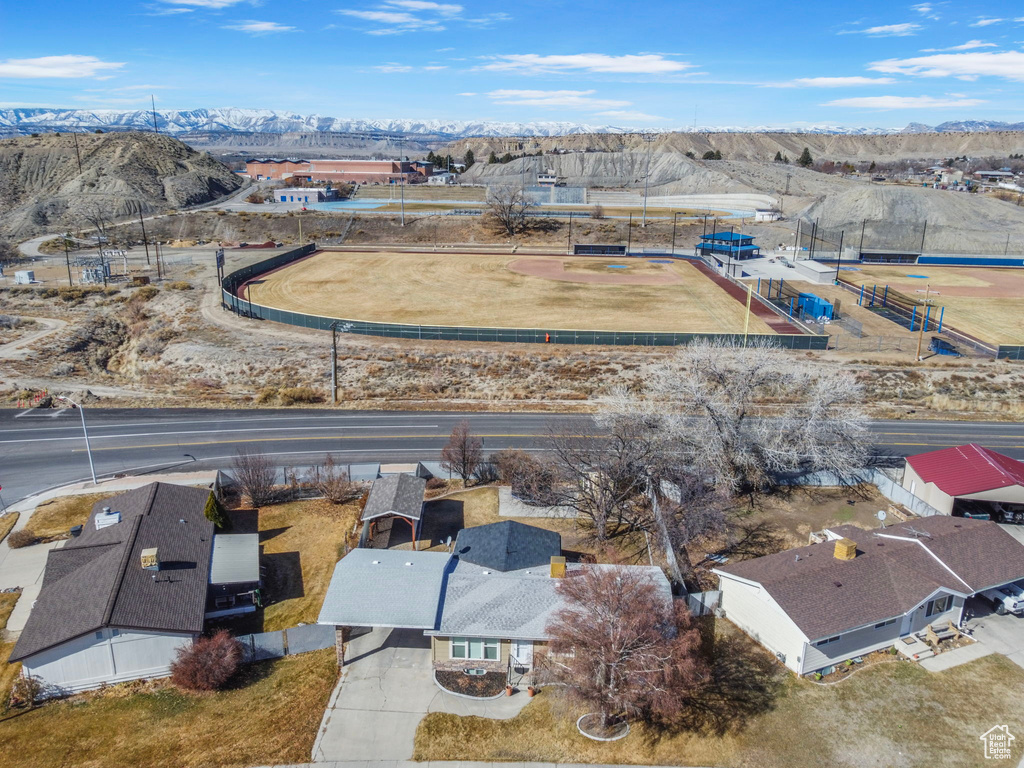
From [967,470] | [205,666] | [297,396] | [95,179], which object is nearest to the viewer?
[205,666]

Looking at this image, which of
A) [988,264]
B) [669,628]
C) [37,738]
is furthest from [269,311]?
[988,264]

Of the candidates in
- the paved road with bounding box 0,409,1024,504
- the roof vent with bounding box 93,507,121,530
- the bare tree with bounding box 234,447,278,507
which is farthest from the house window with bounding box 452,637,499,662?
the paved road with bounding box 0,409,1024,504

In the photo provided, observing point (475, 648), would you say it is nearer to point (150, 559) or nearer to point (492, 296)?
point (150, 559)

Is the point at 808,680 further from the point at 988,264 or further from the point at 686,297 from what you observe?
the point at 988,264

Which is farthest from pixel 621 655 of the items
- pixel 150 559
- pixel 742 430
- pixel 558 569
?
pixel 742 430

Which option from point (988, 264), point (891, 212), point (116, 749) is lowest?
point (116, 749)

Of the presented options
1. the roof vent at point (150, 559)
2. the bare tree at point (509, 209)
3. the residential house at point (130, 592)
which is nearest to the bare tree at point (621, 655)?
the residential house at point (130, 592)
